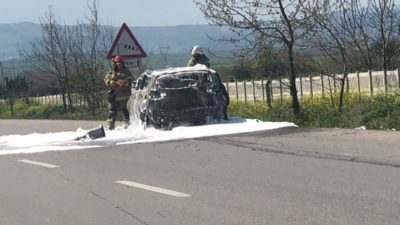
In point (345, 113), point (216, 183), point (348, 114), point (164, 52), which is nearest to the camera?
point (216, 183)

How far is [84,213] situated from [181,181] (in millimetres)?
2003

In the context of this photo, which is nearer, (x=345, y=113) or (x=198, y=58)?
(x=345, y=113)

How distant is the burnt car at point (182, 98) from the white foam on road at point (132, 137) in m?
0.31

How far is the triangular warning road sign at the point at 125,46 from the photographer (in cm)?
1994

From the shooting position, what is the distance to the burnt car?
1605 centimetres

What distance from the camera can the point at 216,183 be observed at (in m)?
8.95

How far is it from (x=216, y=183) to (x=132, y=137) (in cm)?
661

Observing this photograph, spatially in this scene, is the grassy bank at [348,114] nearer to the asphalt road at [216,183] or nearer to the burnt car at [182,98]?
the asphalt road at [216,183]

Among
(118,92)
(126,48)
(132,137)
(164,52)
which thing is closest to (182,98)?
(132,137)

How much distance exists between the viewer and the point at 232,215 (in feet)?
22.9

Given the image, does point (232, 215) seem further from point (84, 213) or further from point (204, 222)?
point (84, 213)

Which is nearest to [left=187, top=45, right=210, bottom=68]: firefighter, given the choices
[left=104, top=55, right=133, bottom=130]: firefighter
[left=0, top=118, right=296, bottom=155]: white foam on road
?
[left=104, top=55, right=133, bottom=130]: firefighter

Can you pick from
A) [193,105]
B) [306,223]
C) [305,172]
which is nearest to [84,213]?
[306,223]

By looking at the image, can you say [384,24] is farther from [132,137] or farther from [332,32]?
[132,137]
